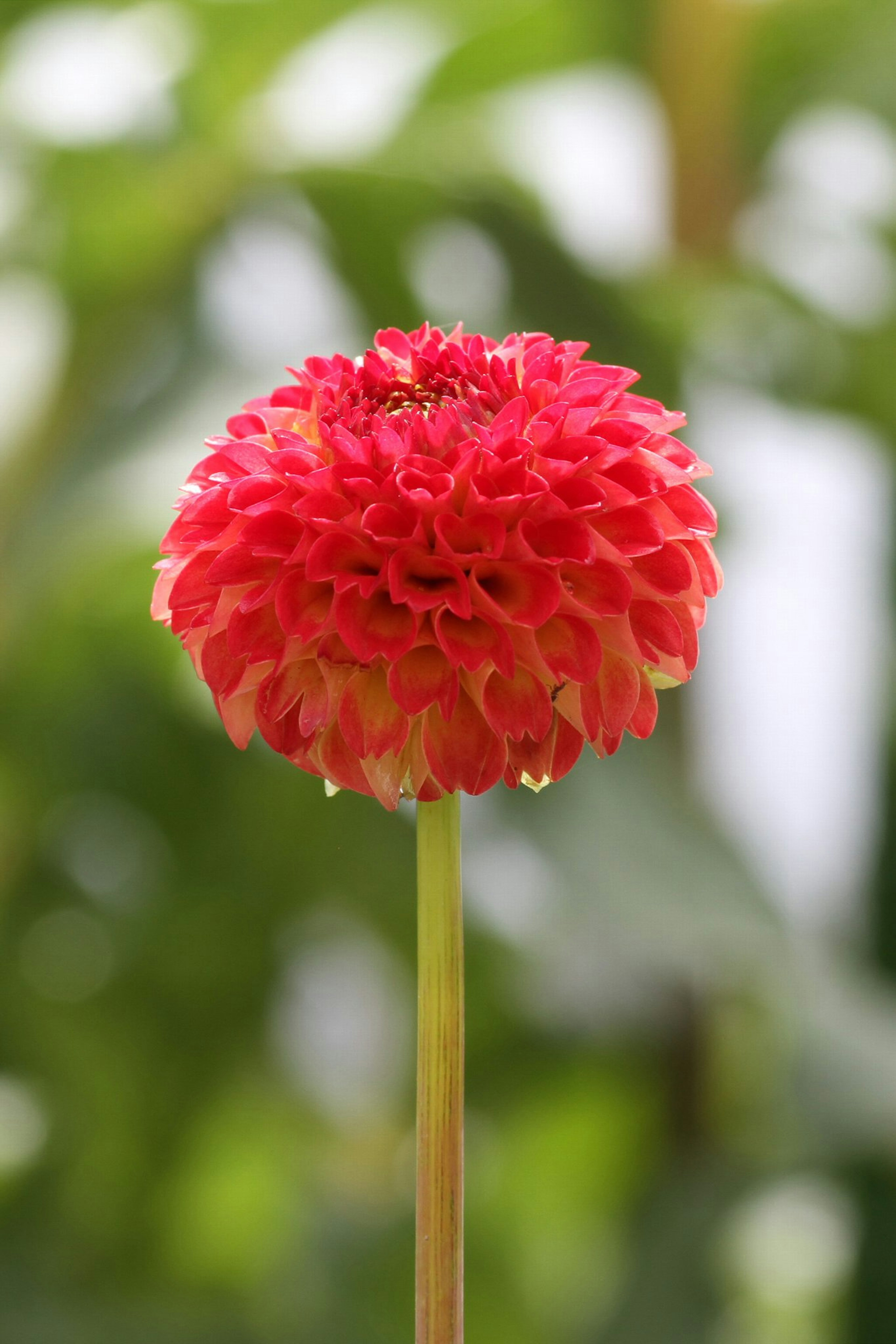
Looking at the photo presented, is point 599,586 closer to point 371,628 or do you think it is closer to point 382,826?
point 371,628

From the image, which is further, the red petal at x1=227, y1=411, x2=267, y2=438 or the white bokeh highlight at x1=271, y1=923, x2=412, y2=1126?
the white bokeh highlight at x1=271, y1=923, x2=412, y2=1126

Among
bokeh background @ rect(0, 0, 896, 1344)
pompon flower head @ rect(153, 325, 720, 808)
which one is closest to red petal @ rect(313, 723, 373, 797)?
pompon flower head @ rect(153, 325, 720, 808)

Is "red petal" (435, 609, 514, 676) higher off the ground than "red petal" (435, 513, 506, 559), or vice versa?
"red petal" (435, 513, 506, 559)

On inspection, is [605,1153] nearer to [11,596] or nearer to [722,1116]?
[722,1116]

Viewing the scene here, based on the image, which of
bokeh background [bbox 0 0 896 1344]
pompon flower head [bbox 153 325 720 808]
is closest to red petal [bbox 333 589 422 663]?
pompon flower head [bbox 153 325 720 808]

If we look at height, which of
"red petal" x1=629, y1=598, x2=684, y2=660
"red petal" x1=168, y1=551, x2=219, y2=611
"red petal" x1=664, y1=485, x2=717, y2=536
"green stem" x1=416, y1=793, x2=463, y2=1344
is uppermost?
"red petal" x1=664, y1=485, x2=717, y2=536

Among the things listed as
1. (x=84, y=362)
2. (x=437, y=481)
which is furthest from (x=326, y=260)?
(x=437, y=481)

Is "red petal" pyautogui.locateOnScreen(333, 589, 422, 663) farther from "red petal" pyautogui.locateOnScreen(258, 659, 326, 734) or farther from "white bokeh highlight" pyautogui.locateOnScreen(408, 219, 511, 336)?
"white bokeh highlight" pyautogui.locateOnScreen(408, 219, 511, 336)
